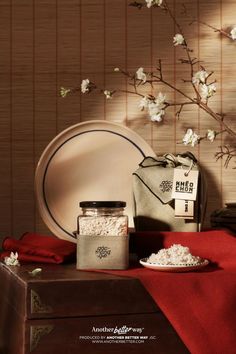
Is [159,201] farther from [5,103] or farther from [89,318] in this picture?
[5,103]

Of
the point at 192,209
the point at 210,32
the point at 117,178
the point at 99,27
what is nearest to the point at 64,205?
the point at 117,178

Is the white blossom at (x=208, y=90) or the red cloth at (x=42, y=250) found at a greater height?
the white blossom at (x=208, y=90)

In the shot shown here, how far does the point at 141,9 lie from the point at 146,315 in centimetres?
103

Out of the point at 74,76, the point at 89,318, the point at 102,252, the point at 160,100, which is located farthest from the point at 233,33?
the point at 89,318

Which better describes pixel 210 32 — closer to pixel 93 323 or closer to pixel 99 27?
pixel 99 27

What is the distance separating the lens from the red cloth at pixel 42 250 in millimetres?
1372

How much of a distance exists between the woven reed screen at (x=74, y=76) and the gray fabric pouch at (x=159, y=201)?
347mm

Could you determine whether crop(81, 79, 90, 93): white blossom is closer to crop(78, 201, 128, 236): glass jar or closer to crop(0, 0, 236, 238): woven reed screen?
crop(0, 0, 236, 238): woven reed screen

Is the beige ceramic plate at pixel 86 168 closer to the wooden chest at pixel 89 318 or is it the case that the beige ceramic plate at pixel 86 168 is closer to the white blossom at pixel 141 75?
the white blossom at pixel 141 75

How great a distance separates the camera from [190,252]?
4.59ft

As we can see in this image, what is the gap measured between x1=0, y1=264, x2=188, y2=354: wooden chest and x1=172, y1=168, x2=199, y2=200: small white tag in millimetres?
353

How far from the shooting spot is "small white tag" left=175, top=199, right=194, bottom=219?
1.50 metres

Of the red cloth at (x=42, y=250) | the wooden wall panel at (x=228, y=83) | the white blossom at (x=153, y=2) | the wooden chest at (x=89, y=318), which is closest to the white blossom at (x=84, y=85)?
the white blossom at (x=153, y=2)

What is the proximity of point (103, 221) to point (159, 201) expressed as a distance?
0.87 ft
